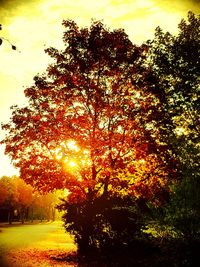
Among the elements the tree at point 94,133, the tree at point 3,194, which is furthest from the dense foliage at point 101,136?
the tree at point 3,194

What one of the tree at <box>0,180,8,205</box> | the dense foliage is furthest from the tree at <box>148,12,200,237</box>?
the tree at <box>0,180,8,205</box>

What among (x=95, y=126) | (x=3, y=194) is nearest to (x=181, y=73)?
(x=95, y=126)

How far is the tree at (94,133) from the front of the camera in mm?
16922

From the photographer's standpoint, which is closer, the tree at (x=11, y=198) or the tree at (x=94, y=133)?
the tree at (x=94, y=133)

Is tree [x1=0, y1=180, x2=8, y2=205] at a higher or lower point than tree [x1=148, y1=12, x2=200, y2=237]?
lower

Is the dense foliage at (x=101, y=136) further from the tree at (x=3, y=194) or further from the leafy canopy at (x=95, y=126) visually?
the tree at (x=3, y=194)

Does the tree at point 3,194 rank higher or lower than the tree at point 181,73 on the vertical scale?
lower

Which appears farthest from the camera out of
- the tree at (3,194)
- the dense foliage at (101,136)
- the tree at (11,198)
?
the tree at (11,198)

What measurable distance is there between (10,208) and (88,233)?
176 ft

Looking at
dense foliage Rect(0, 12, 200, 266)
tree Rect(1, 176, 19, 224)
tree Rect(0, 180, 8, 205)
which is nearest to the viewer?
dense foliage Rect(0, 12, 200, 266)

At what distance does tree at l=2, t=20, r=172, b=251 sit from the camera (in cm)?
1692

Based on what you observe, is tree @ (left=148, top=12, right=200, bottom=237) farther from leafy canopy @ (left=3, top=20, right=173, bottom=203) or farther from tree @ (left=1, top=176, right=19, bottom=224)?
tree @ (left=1, top=176, right=19, bottom=224)

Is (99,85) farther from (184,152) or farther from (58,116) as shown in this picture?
(184,152)

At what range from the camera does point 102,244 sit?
17.3m
